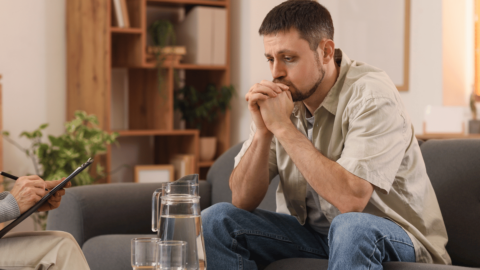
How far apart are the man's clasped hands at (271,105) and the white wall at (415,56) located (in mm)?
1772

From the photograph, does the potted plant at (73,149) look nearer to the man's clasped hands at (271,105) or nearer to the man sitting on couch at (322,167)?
the man sitting on couch at (322,167)

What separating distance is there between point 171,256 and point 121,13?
8.31ft

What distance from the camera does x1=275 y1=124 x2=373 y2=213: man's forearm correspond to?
4.23ft

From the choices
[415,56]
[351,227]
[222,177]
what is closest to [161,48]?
[222,177]

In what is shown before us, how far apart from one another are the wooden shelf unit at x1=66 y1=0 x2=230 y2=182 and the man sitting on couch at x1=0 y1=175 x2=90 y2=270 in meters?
1.94

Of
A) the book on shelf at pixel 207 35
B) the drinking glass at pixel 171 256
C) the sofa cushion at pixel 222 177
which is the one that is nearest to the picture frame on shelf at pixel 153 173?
the book on shelf at pixel 207 35

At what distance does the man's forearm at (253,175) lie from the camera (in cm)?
156

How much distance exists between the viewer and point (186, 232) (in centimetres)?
89

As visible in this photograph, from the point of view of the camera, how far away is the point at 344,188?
129 centimetres

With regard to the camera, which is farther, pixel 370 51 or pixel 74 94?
pixel 370 51

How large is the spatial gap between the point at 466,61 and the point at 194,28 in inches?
74.1

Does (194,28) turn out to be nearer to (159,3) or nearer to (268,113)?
(159,3)

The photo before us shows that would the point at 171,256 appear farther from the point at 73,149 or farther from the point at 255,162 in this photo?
the point at 73,149

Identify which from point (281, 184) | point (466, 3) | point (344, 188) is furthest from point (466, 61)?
point (344, 188)
